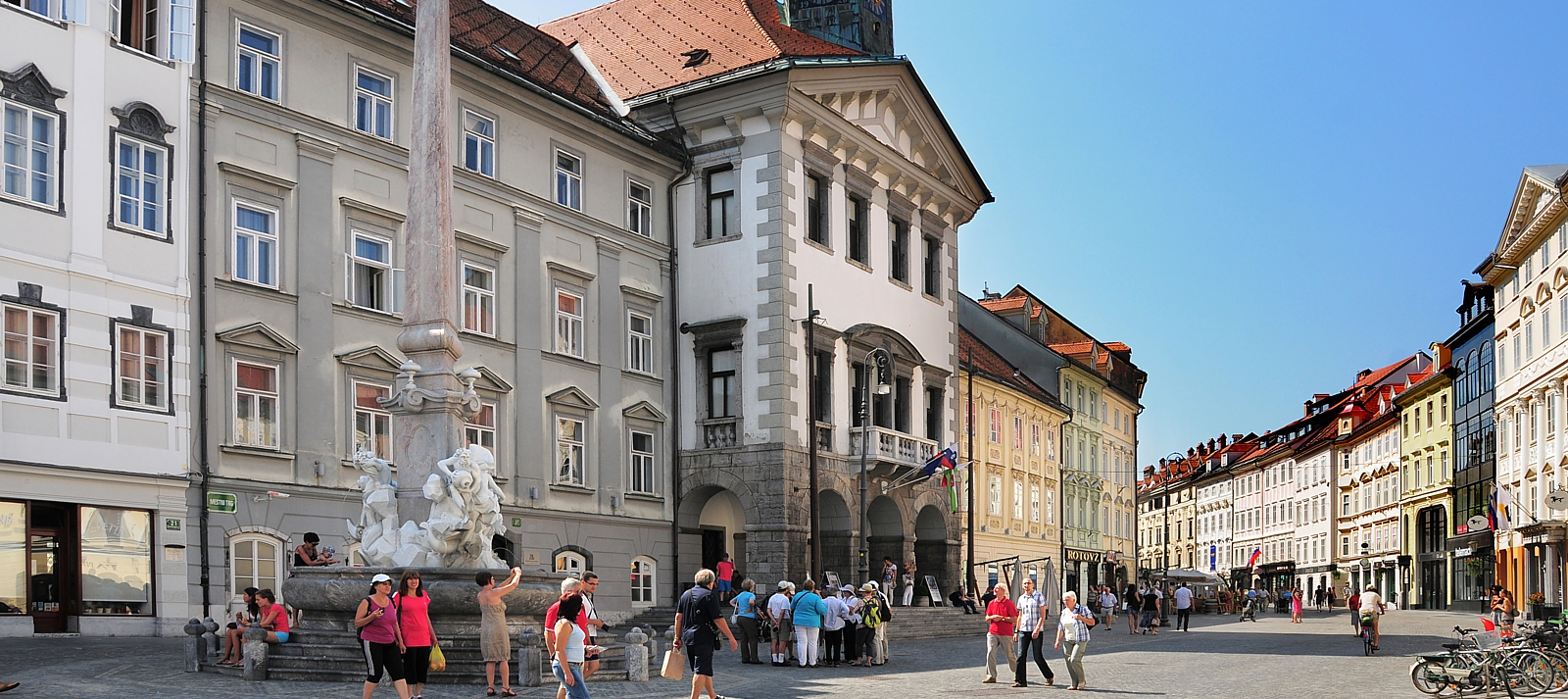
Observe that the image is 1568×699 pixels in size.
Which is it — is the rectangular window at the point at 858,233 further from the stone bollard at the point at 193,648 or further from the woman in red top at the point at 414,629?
the woman in red top at the point at 414,629

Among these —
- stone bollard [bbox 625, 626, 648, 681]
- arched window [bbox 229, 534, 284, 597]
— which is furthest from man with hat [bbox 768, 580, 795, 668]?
arched window [bbox 229, 534, 284, 597]

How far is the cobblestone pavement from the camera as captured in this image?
17.7 meters

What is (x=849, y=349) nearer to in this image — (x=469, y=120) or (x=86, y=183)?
(x=469, y=120)

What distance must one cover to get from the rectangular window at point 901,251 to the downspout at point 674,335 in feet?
27.2

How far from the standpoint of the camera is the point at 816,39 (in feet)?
151

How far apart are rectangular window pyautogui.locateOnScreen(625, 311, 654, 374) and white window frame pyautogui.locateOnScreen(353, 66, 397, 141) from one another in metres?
8.84

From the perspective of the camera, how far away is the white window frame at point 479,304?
33594 mm

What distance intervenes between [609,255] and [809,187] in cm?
653

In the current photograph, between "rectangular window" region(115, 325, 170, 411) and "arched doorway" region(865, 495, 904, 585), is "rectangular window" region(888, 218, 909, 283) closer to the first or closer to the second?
"arched doorway" region(865, 495, 904, 585)

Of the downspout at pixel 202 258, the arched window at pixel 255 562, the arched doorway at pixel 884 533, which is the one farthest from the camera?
the arched doorway at pixel 884 533

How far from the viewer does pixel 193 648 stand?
19.7 metres

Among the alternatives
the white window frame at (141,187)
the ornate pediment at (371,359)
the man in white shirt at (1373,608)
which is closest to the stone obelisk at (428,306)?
the white window frame at (141,187)

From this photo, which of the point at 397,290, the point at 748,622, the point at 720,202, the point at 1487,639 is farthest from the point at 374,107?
the point at 1487,639

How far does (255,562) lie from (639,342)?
1377 cm
